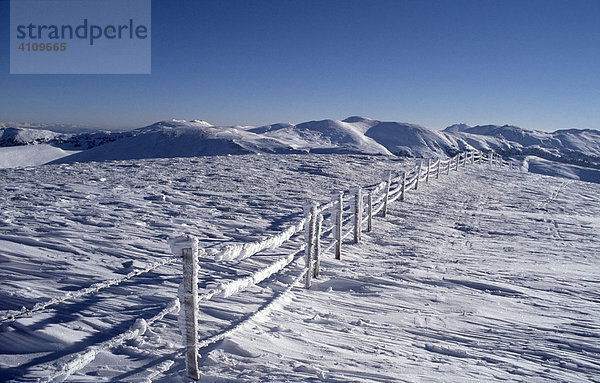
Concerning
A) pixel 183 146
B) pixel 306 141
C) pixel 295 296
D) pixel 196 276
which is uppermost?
pixel 306 141

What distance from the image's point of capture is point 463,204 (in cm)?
1509

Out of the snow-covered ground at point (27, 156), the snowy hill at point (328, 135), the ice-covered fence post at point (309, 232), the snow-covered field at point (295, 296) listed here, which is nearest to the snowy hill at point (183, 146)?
the snow-covered ground at point (27, 156)

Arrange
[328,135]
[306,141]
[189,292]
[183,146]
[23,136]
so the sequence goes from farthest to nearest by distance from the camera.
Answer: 1. [23,136]
2. [328,135]
3. [306,141]
4. [183,146]
5. [189,292]

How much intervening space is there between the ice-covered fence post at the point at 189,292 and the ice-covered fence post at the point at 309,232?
9.41ft

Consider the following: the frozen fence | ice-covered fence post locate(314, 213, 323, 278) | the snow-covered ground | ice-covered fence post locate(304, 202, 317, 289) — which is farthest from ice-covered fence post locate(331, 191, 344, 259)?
Answer: the snow-covered ground

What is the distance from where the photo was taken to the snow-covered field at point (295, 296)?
12.3ft

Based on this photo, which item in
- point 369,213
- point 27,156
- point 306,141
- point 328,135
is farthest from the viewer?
point 328,135

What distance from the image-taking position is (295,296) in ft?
18.9

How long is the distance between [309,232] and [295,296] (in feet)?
3.24

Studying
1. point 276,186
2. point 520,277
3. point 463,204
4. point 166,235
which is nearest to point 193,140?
point 276,186

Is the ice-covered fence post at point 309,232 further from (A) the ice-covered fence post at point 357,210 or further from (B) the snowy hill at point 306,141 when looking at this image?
(B) the snowy hill at point 306,141

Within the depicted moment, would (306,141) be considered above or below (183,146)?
above

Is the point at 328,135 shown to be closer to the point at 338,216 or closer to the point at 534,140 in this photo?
the point at 338,216

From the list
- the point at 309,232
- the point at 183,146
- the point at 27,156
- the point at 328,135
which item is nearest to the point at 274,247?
the point at 309,232
